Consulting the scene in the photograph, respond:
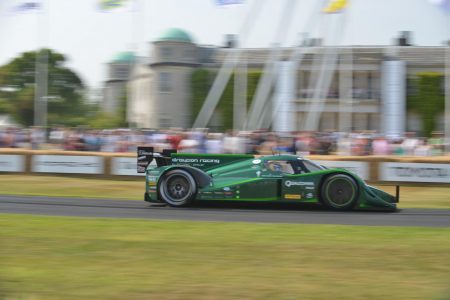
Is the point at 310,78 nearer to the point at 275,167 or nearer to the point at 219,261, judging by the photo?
the point at 275,167

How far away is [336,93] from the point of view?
Result: 48875mm

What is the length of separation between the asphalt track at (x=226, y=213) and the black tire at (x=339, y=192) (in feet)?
0.92

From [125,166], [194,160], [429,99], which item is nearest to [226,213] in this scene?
[194,160]

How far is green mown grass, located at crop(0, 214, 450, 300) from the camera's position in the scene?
5453mm

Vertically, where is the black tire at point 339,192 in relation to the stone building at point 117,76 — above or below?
below

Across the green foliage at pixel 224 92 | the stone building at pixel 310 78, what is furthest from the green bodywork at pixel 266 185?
the green foliage at pixel 224 92

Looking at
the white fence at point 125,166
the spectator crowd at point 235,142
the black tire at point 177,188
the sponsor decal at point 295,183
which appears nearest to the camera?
the sponsor decal at point 295,183

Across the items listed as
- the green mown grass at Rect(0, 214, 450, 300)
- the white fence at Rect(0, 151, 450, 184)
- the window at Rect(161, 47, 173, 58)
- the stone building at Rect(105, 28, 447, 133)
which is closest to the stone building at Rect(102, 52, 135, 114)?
the stone building at Rect(105, 28, 447, 133)

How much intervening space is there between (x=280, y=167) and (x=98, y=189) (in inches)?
243

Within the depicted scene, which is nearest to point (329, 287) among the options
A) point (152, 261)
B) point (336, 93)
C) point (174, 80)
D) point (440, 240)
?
point (152, 261)

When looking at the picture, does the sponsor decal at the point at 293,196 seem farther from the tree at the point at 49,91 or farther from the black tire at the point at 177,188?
the tree at the point at 49,91

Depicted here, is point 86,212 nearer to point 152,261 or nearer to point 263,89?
point 152,261

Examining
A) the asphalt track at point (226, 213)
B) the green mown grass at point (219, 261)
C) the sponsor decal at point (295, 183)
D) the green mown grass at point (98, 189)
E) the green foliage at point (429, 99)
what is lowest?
the green mown grass at point (219, 261)

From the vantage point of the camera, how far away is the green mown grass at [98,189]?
47.8 feet
